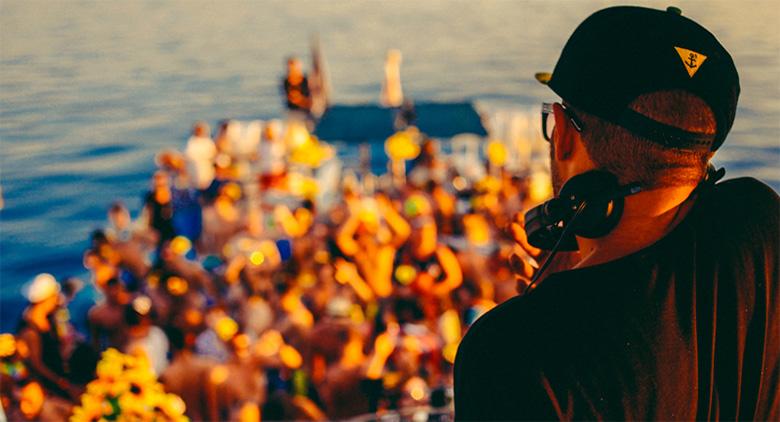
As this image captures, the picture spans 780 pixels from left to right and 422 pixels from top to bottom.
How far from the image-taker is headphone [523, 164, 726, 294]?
790mm

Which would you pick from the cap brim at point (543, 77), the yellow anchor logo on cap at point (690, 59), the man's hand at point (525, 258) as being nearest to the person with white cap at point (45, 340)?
the man's hand at point (525, 258)

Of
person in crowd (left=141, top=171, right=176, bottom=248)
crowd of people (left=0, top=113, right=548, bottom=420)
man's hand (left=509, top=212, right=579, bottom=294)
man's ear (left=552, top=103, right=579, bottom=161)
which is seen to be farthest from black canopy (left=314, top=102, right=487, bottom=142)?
man's ear (left=552, top=103, right=579, bottom=161)

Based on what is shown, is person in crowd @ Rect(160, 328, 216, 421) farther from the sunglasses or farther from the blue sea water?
the sunglasses

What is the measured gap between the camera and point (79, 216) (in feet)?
42.1

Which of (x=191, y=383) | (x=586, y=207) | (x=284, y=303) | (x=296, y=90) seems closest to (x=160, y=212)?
(x=284, y=303)

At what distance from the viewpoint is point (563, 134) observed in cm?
84

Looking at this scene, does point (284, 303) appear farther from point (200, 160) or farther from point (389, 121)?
point (389, 121)

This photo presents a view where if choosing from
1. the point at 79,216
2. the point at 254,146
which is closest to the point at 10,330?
the point at 254,146

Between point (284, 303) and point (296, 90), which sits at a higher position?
point (296, 90)

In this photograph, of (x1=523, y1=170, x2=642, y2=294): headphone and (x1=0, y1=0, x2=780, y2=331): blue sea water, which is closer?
(x1=523, y1=170, x2=642, y2=294): headphone

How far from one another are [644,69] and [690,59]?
2.3 inches

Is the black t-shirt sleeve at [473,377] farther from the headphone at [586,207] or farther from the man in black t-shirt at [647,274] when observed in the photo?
the headphone at [586,207]

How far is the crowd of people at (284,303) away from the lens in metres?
3.68

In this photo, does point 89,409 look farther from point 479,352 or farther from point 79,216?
point 79,216
